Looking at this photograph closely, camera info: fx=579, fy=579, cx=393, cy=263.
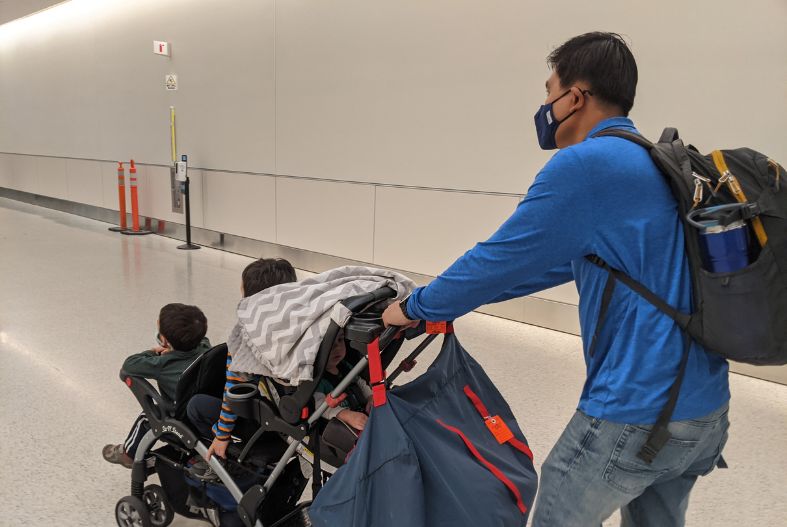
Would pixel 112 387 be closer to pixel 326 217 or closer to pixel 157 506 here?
pixel 157 506

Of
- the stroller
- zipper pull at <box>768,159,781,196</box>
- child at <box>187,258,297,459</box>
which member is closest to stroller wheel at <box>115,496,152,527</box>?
the stroller

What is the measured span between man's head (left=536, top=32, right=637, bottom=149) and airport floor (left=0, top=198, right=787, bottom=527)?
158cm

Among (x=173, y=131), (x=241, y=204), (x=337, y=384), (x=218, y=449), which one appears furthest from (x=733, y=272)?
(x=173, y=131)

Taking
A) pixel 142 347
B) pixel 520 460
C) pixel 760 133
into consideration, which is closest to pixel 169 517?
pixel 520 460

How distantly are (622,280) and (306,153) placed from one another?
491cm

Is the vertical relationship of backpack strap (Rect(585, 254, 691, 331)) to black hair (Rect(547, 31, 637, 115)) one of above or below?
below

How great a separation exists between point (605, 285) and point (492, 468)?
473mm

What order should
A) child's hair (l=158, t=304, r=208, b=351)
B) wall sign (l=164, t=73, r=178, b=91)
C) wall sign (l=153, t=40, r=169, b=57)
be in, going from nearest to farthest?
child's hair (l=158, t=304, r=208, b=351) → wall sign (l=153, t=40, r=169, b=57) → wall sign (l=164, t=73, r=178, b=91)

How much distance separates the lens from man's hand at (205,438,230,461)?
1597 millimetres

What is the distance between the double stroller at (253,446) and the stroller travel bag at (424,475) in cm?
18

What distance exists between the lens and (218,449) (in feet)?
5.25

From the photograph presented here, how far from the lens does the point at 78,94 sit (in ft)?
29.3

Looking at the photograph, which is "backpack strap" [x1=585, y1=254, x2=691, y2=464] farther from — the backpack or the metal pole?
the metal pole

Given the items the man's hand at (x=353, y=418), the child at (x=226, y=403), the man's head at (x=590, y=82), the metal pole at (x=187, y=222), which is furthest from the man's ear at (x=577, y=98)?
the metal pole at (x=187, y=222)
